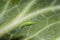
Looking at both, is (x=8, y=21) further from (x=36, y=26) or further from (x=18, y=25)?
(x=36, y=26)

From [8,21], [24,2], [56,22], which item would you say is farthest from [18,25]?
[56,22]

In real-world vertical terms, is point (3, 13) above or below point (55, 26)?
above

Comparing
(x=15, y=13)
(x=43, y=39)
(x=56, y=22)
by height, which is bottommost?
(x=43, y=39)

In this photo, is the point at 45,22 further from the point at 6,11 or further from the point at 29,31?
the point at 6,11

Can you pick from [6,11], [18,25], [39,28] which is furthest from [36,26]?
[6,11]

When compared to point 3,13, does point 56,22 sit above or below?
below
